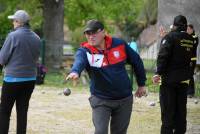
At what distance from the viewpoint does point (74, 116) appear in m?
13.1

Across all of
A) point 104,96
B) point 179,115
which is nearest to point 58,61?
point 179,115

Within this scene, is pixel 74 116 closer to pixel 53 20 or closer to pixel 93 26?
pixel 93 26

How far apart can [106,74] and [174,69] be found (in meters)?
2.23

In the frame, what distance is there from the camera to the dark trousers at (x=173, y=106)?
923 cm

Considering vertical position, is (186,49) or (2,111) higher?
(186,49)

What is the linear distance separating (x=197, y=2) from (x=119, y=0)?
15967 millimetres

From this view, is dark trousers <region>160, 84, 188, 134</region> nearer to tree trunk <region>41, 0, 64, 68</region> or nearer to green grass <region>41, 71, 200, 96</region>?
green grass <region>41, 71, 200, 96</region>

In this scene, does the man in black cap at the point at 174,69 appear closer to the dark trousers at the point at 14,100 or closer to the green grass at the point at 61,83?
the dark trousers at the point at 14,100

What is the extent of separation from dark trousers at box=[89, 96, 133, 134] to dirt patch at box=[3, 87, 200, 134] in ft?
12.0

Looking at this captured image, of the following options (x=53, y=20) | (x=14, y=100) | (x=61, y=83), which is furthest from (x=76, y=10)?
(x=14, y=100)

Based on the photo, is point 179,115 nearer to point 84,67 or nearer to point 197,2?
point 84,67

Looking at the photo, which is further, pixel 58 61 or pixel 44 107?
pixel 58 61

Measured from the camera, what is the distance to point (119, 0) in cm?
3338

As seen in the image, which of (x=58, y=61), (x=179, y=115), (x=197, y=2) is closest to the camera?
(x=179, y=115)
